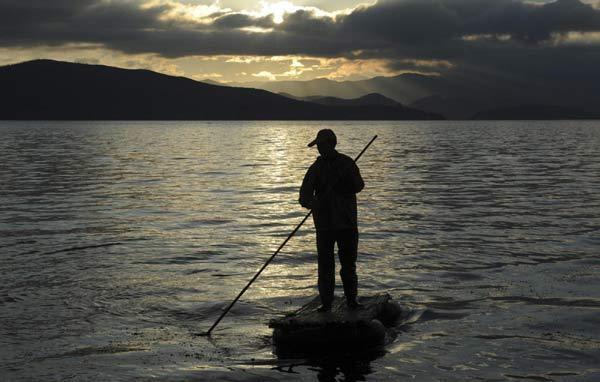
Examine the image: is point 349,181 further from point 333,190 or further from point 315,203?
point 315,203

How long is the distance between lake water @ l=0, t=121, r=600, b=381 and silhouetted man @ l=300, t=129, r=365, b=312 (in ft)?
5.10

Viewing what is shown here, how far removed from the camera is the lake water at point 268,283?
10289 mm

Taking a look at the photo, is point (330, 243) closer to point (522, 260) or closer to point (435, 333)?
point (435, 333)

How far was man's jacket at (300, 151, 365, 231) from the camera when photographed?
35.2ft

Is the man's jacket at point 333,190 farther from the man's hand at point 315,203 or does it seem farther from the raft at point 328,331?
the raft at point 328,331

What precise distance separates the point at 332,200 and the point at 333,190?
154mm

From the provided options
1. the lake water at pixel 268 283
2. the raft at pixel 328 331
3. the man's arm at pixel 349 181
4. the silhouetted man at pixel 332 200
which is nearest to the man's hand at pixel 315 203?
the silhouetted man at pixel 332 200

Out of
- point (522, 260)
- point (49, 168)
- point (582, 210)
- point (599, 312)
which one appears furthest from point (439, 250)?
point (49, 168)

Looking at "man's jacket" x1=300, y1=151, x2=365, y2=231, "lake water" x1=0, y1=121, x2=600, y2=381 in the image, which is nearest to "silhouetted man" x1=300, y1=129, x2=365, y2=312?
"man's jacket" x1=300, y1=151, x2=365, y2=231

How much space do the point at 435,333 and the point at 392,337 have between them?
2.52ft

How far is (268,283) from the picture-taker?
15523mm

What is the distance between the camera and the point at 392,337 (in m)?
11.5

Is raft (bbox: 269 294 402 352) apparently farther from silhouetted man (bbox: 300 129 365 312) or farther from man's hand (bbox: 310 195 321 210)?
man's hand (bbox: 310 195 321 210)

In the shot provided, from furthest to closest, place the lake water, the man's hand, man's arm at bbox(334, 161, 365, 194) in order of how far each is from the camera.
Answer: the man's hand → man's arm at bbox(334, 161, 365, 194) → the lake water
